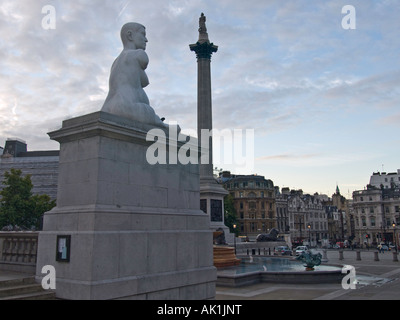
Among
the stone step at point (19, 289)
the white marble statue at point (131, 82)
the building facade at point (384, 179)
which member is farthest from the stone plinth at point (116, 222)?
the building facade at point (384, 179)

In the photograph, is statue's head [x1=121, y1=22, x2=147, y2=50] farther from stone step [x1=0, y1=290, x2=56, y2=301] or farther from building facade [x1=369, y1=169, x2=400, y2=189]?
building facade [x1=369, y1=169, x2=400, y2=189]

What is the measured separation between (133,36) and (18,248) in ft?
22.1

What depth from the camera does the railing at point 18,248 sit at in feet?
32.1

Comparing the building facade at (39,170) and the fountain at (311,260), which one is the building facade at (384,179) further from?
the fountain at (311,260)

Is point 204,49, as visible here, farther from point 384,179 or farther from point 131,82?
point 384,179

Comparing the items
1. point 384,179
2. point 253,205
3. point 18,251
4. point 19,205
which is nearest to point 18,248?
point 18,251

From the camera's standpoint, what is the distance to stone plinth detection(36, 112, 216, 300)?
24.7 feet

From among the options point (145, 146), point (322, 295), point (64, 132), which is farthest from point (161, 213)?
point (322, 295)

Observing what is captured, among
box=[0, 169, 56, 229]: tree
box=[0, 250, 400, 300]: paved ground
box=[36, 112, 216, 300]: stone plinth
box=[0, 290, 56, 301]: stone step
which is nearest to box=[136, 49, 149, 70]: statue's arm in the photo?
box=[36, 112, 216, 300]: stone plinth

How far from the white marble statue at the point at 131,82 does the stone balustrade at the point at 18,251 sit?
4.12 m

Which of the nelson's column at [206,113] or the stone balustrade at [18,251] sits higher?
the nelson's column at [206,113]

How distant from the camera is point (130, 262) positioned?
8023 millimetres
